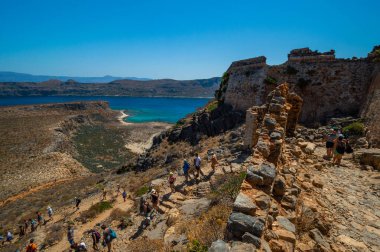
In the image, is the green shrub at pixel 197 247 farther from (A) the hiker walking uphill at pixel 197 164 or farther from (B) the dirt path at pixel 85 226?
(B) the dirt path at pixel 85 226

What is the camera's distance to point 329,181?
905cm

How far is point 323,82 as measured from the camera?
70.0 ft

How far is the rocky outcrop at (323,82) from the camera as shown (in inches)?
768

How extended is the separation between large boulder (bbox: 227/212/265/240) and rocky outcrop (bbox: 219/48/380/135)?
15878 mm

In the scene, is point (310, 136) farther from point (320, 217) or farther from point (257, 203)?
point (257, 203)

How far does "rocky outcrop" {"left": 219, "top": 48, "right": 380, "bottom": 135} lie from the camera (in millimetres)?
19500

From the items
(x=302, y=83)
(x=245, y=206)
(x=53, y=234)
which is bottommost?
→ (x=53, y=234)

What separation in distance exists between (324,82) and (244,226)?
814 inches

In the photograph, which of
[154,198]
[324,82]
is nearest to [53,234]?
[154,198]

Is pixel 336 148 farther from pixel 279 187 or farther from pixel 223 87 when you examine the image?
pixel 223 87

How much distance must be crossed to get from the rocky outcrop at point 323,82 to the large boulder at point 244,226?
15.9 meters

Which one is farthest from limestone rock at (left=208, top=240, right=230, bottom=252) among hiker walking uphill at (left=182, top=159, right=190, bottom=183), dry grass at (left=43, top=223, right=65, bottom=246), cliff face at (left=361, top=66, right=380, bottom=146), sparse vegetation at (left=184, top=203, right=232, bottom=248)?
dry grass at (left=43, top=223, right=65, bottom=246)

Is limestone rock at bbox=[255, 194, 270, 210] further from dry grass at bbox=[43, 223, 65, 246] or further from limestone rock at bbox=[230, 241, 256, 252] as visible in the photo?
dry grass at bbox=[43, 223, 65, 246]

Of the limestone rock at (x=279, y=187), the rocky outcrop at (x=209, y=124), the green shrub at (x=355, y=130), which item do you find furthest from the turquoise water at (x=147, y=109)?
the limestone rock at (x=279, y=187)
